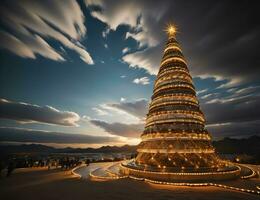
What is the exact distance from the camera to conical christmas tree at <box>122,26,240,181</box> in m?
20.6

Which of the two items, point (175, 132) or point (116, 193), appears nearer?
point (116, 193)

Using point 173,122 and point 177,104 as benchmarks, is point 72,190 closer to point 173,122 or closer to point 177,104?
point 173,122

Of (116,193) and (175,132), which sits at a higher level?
(175,132)

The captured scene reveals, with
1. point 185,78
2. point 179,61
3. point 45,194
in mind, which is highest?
point 179,61

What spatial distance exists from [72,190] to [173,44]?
26.2 meters

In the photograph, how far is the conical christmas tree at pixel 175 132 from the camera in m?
20.6

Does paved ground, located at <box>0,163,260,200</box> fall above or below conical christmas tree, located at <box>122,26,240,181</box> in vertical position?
below

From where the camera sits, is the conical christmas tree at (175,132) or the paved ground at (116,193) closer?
the paved ground at (116,193)

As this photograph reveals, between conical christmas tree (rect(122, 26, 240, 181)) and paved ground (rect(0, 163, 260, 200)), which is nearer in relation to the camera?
paved ground (rect(0, 163, 260, 200))

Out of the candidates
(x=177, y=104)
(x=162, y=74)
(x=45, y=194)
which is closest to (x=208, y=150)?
(x=177, y=104)

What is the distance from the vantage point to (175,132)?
71.2 ft

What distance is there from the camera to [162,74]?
88.4 ft

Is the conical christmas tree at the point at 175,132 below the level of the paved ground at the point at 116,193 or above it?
above

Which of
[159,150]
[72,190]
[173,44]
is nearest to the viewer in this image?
[72,190]
